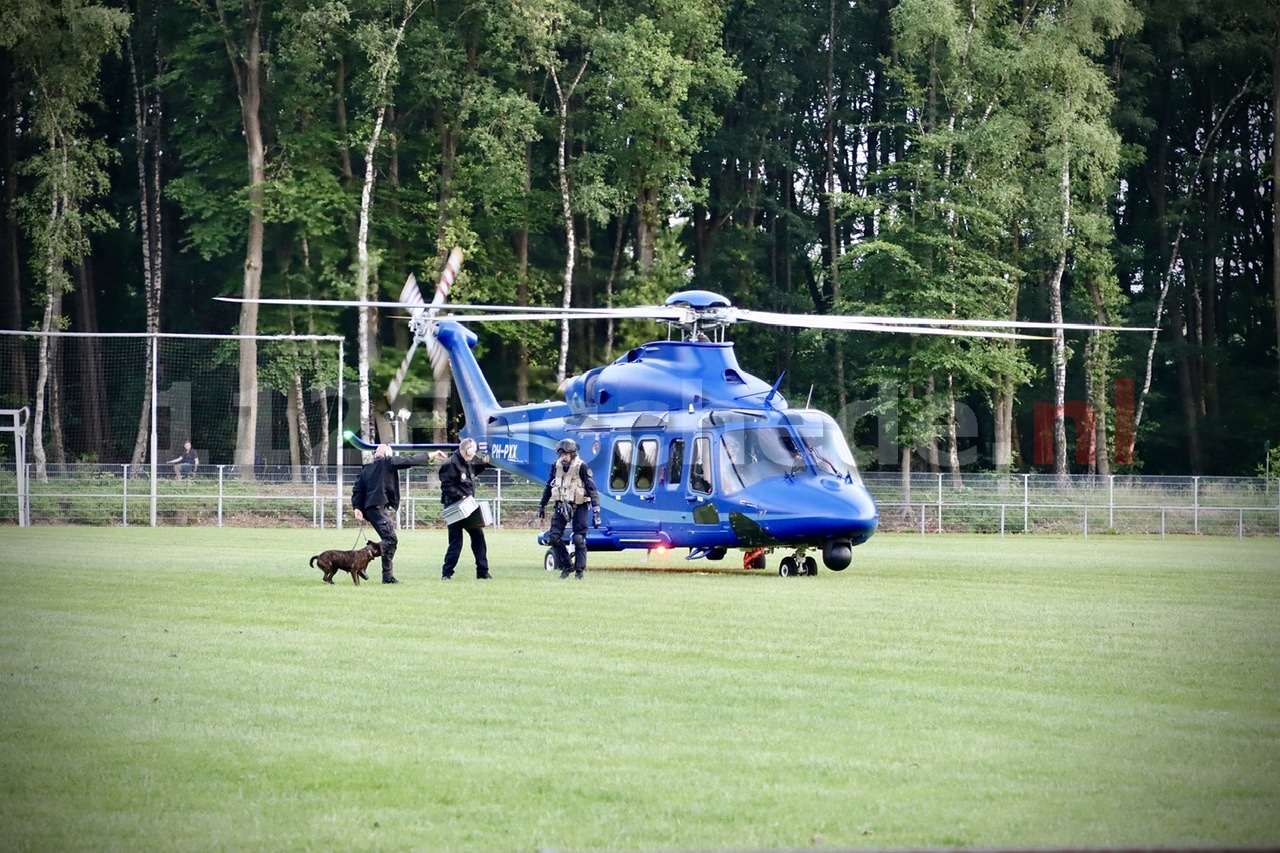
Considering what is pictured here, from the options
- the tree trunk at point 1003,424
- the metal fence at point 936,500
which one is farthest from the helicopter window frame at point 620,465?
the tree trunk at point 1003,424

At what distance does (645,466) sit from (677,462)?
0.63 metres

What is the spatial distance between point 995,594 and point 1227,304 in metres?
46.4

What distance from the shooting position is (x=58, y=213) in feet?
160

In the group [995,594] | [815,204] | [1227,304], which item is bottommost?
[995,594]

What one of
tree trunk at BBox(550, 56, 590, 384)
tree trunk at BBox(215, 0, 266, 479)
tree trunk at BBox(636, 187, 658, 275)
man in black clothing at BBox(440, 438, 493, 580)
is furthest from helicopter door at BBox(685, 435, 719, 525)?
tree trunk at BBox(636, 187, 658, 275)

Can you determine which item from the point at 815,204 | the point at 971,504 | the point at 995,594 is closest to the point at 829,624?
the point at 995,594

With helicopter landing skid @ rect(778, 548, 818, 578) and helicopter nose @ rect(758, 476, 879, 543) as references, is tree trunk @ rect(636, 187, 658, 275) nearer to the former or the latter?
helicopter landing skid @ rect(778, 548, 818, 578)

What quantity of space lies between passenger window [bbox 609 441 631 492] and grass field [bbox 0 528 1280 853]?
5211 millimetres

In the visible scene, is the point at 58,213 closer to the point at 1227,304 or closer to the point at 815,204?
the point at 815,204

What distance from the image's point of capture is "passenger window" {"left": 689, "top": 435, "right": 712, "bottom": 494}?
75.9ft

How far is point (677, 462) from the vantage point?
23625mm

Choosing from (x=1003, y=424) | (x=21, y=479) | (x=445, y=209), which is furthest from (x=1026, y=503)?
(x=21, y=479)

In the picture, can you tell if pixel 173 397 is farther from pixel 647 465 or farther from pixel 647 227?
pixel 647 465

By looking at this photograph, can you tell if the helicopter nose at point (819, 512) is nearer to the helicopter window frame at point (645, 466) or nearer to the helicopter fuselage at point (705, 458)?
the helicopter fuselage at point (705, 458)
